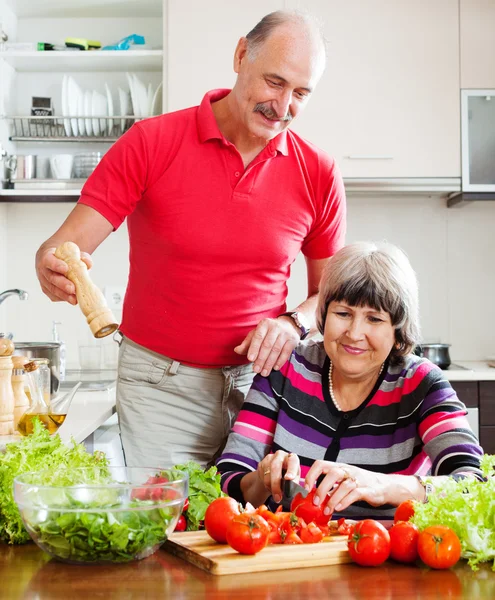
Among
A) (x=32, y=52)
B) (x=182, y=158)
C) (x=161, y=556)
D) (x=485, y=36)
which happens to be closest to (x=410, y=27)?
(x=485, y=36)

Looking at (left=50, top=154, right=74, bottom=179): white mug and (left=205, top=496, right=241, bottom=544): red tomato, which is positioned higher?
(left=50, top=154, right=74, bottom=179): white mug

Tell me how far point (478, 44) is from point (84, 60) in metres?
1.56

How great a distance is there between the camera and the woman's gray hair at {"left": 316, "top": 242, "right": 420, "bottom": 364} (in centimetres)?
173

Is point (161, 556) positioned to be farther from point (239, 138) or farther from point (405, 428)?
point (239, 138)

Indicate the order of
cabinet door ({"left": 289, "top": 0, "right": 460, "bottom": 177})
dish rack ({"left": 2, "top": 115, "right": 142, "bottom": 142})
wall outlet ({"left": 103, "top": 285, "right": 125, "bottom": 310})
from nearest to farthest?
cabinet door ({"left": 289, "top": 0, "right": 460, "bottom": 177}) < dish rack ({"left": 2, "top": 115, "right": 142, "bottom": 142}) < wall outlet ({"left": 103, "top": 285, "right": 125, "bottom": 310})

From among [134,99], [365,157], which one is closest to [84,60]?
[134,99]

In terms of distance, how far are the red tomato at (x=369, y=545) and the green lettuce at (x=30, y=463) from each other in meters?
0.40

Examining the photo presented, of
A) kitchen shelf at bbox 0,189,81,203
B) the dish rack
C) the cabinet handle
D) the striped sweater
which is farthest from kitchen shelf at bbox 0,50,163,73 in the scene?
the striped sweater

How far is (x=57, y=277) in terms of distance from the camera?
1395mm

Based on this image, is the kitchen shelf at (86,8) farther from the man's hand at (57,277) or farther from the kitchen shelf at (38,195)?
the man's hand at (57,277)

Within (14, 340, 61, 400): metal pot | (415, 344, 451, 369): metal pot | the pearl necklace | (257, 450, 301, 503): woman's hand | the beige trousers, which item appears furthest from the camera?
(415, 344, 451, 369): metal pot

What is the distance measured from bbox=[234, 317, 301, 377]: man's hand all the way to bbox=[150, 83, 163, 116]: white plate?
1.68 m

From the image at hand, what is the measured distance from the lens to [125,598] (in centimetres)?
90

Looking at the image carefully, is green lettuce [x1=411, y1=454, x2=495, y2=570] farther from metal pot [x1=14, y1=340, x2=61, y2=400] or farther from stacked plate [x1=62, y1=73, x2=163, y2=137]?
Answer: stacked plate [x1=62, y1=73, x2=163, y2=137]
